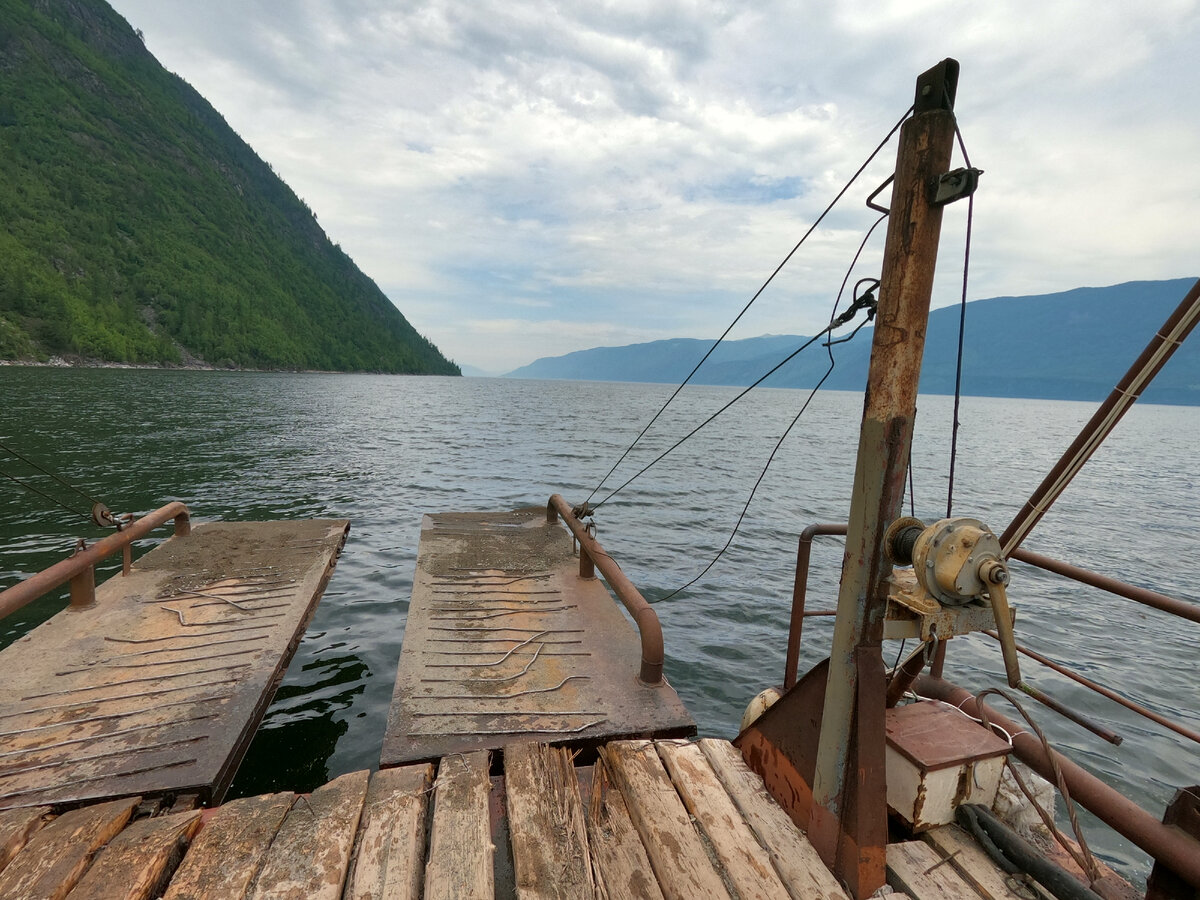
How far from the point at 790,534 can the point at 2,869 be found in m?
16.2

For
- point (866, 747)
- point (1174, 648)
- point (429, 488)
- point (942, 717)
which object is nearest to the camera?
point (866, 747)

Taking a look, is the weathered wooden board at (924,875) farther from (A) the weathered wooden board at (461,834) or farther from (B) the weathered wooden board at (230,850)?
(B) the weathered wooden board at (230,850)

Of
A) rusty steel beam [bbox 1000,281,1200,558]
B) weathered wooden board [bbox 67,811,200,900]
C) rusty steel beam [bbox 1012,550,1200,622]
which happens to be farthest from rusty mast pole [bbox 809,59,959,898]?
weathered wooden board [bbox 67,811,200,900]

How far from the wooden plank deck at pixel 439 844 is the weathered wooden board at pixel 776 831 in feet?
0.03

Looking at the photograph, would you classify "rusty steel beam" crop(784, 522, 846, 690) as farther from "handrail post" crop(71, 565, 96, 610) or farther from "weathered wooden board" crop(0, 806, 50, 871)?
"handrail post" crop(71, 565, 96, 610)

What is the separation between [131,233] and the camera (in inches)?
4611

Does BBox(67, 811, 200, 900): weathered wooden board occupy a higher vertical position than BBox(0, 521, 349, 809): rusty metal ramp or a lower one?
higher

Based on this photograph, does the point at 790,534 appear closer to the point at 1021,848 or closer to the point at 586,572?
the point at 586,572

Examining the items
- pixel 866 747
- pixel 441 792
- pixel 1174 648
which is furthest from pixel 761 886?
pixel 1174 648

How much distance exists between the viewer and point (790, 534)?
656 inches

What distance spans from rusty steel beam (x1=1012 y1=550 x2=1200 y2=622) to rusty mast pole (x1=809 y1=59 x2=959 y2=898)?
1.22m

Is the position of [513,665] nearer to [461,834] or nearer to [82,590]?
[461,834]

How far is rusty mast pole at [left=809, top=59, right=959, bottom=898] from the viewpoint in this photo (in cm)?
257

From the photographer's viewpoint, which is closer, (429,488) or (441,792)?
(441,792)
